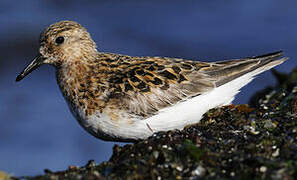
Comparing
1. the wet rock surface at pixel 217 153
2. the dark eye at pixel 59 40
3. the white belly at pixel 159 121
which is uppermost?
the dark eye at pixel 59 40

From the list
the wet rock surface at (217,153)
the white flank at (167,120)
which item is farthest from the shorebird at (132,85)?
the wet rock surface at (217,153)

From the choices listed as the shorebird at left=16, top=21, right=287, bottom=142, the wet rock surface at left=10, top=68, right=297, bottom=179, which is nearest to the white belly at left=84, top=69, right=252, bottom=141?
the shorebird at left=16, top=21, right=287, bottom=142

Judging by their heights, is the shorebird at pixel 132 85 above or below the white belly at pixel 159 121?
above

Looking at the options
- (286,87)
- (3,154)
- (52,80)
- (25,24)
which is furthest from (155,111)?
(25,24)

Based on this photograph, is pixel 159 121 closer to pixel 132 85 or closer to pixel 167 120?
pixel 167 120

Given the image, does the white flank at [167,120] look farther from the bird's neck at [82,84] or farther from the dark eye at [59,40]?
the dark eye at [59,40]

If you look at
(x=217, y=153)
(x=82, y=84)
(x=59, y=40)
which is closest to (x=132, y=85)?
(x=82, y=84)

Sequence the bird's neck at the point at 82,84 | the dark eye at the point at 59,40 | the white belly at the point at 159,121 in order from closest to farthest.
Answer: the white belly at the point at 159,121 < the bird's neck at the point at 82,84 < the dark eye at the point at 59,40

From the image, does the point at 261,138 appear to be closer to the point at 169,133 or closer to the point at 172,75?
the point at 169,133
